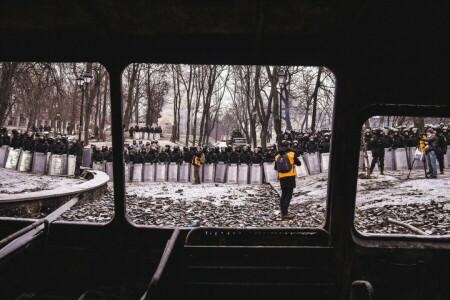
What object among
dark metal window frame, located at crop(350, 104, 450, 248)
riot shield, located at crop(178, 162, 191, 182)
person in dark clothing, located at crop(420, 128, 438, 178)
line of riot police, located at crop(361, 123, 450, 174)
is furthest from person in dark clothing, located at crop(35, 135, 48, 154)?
person in dark clothing, located at crop(420, 128, 438, 178)

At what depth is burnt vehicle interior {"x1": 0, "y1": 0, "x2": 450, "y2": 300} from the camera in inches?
111

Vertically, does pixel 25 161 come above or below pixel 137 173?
above

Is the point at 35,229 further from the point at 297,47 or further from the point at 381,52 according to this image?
the point at 381,52

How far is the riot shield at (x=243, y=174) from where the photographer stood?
16.4 metres

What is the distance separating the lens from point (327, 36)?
327cm

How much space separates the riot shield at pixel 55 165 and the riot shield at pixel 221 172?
7755 millimetres

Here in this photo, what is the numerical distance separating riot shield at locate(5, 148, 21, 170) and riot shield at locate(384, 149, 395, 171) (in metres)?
17.7

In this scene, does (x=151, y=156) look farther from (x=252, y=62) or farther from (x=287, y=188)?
(x=252, y=62)

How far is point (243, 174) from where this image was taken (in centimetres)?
1642

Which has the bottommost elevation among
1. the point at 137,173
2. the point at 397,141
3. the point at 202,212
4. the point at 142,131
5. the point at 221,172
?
the point at 202,212

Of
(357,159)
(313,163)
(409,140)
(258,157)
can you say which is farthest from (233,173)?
(357,159)

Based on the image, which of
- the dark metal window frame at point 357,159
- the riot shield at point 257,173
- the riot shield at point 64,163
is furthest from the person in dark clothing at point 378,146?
the riot shield at point 64,163

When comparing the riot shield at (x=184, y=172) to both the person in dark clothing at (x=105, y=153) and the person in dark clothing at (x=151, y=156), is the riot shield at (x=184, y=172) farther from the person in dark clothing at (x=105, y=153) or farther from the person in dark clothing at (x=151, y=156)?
the person in dark clothing at (x=105, y=153)

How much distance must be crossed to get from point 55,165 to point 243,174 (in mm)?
9296
